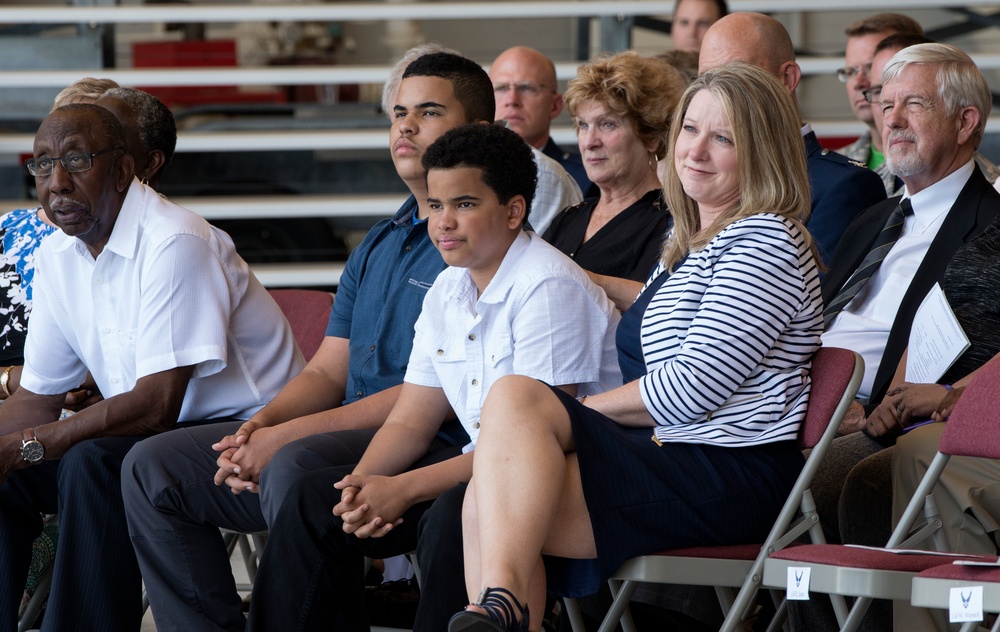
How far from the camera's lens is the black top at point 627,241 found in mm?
3156

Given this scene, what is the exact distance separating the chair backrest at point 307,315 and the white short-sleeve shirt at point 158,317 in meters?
0.33

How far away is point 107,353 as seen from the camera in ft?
10.1

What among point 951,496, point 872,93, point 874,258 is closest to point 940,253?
point 874,258

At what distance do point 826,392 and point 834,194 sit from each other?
1168 millimetres

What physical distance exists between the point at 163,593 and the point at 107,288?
2.57 feet

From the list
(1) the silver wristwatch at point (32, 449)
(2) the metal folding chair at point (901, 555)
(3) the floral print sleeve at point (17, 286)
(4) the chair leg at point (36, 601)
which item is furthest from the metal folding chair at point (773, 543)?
(3) the floral print sleeve at point (17, 286)

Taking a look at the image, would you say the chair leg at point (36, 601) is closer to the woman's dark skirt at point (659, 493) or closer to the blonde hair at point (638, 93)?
the woman's dark skirt at point (659, 493)

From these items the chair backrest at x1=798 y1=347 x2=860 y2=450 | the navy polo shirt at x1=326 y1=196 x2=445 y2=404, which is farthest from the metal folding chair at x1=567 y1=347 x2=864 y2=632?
the navy polo shirt at x1=326 y1=196 x2=445 y2=404

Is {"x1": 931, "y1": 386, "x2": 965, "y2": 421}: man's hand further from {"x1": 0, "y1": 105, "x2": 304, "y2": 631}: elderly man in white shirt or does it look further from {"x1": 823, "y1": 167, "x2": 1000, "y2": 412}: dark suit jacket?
{"x1": 0, "y1": 105, "x2": 304, "y2": 631}: elderly man in white shirt

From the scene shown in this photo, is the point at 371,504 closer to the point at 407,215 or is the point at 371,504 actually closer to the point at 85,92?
the point at 407,215

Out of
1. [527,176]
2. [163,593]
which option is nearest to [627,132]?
[527,176]

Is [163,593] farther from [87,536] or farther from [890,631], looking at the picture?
[890,631]

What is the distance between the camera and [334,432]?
286 centimetres

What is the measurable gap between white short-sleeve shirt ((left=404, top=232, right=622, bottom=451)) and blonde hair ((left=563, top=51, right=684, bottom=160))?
75 centimetres
